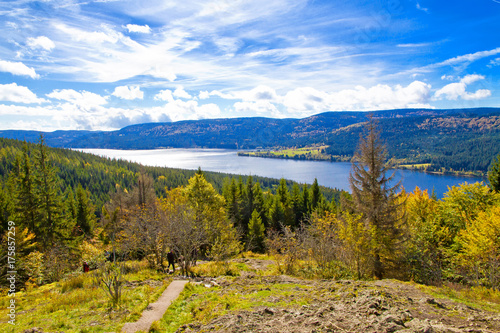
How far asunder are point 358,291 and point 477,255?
560 inches

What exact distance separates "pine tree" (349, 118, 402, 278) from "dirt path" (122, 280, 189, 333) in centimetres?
1387

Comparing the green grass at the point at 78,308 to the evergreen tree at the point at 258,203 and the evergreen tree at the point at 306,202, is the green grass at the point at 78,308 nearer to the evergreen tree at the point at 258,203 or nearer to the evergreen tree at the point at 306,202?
A: the evergreen tree at the point at 258,203

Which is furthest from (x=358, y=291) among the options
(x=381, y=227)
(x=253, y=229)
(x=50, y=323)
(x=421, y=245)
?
(x=253, y=229)

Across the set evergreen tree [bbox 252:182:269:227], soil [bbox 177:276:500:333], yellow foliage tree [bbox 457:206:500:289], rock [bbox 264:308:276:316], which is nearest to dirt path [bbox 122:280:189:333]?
soil [bbox 177:276:500:333]

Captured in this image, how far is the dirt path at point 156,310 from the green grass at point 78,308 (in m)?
0.24

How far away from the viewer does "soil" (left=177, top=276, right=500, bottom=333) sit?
23.5 feet

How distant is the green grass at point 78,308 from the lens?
9044 mm

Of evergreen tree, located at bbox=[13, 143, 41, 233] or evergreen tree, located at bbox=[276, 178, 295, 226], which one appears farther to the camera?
evergreen tree, located at bbox=[276, 178, 295, 226]

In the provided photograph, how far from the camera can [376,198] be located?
19.6 metres

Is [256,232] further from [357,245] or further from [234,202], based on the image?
[357,245]

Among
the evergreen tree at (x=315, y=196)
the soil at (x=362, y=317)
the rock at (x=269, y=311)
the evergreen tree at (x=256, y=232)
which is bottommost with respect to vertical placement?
the evergreen tree at (x=256, y=232)

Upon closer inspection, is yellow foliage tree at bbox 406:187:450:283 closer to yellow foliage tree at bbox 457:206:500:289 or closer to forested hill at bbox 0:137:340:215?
yellow foliage tree at bbox 457:206:500:289

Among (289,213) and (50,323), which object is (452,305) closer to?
(50,323)

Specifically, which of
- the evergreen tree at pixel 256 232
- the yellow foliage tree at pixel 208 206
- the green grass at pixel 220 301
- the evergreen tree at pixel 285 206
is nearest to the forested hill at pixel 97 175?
the evergreen tree at pixel 285 206
